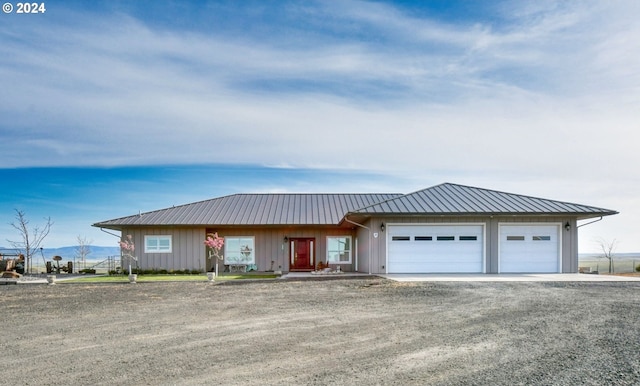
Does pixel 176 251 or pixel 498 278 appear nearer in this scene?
pixel 498 278

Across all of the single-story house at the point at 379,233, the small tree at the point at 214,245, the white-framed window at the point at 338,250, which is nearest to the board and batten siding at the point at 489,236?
the single-story house at the point at 379,233

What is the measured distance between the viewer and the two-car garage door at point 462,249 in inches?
782

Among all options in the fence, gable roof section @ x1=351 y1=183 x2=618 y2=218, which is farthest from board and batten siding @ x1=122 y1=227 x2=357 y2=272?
the fence

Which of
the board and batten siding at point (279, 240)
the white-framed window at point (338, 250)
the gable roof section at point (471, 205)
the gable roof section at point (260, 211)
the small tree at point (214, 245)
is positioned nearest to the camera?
the gable roof section at point (471, 205)

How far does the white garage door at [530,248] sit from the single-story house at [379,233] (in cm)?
4

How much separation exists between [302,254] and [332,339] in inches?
705

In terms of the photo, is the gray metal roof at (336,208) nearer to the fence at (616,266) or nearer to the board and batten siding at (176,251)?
the board and batten siding at (176,251)

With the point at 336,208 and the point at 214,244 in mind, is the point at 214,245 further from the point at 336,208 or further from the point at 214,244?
the point at 336,208

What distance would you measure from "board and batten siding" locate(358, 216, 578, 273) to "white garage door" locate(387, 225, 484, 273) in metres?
0.24

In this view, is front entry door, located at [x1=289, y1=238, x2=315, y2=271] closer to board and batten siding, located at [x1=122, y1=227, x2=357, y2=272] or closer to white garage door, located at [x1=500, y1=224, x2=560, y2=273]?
board and batten siding, located at [x1=122, y1=227, x2=357, y2=272]

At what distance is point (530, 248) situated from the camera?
2027 centimetres

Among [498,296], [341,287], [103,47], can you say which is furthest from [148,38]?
[498,296]

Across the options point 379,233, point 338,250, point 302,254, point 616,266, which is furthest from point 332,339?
point 616,266

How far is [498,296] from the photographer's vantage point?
40.3ft
